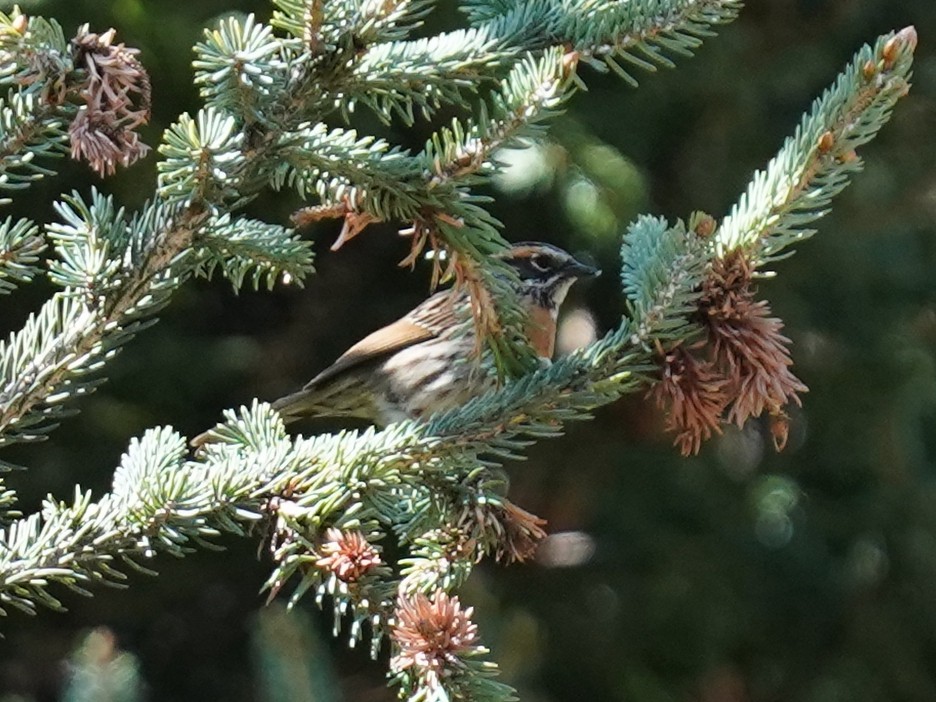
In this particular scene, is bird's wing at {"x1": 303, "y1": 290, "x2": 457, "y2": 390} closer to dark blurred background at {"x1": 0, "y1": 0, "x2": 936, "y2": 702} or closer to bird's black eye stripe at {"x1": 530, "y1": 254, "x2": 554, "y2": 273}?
bird's black eye stripe at {"x1": 530, "y1": 254, "x2": 554, "y2": 273}

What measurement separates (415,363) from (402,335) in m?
0.15

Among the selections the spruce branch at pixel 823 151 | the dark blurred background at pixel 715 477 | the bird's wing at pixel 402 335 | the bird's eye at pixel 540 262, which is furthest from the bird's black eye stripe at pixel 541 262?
the spruce branch at pixel 823 151

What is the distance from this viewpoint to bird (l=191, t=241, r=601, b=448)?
161 inches

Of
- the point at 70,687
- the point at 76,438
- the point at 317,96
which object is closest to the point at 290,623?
the point at 70,687

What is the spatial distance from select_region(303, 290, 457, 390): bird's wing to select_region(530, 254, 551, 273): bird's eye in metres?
0.28

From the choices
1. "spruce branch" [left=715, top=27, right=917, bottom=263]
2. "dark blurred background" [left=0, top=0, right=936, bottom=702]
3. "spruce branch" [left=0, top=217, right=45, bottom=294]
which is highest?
"spruce branch" [left=715, top=27, right=917, bottom=263]

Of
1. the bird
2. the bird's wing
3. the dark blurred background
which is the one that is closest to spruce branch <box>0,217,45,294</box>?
the bird

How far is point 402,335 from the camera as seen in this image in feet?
14.3

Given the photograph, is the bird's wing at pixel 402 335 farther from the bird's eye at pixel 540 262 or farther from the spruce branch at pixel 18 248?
the spruce branch at pixel 18 248

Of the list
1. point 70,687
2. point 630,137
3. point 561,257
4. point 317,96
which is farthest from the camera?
point 630,137

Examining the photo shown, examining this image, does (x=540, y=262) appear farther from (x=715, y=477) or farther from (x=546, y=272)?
(x=715, y=477)

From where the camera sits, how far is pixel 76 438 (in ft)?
16.4

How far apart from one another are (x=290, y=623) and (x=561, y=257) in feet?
7.49

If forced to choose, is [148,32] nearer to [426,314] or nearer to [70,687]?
[426,314]
